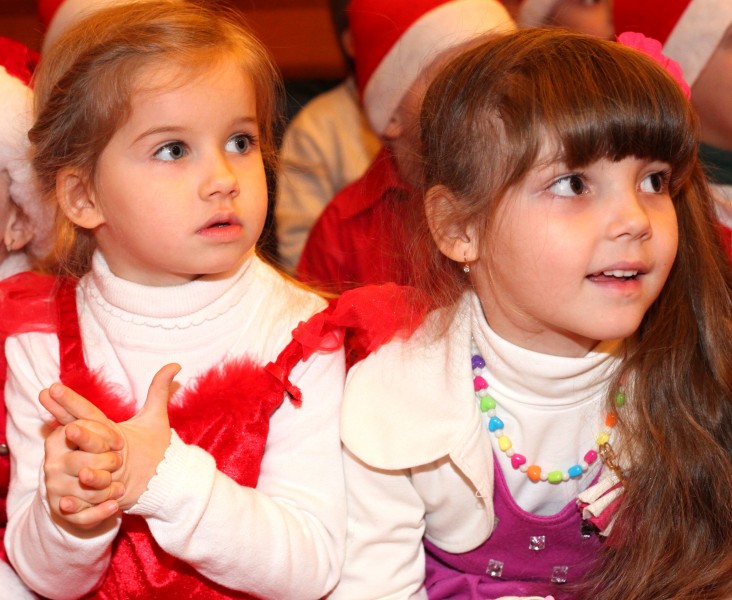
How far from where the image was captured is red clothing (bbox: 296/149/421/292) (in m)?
1.42

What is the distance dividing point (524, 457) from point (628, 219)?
1.14 feet

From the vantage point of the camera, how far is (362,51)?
2182mm

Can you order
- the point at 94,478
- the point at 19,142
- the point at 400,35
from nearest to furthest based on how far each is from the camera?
the point at 94,478 < the point at 19,142 < the point at 400,35

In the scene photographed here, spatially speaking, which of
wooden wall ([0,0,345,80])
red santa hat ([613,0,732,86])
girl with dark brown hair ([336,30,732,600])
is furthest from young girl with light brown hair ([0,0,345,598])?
wooden wall ([0,0,345,80])

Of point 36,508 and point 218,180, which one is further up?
point 218,180

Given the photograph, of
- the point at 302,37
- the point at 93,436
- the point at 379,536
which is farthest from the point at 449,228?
the point at 302,37

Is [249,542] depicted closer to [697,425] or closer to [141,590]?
[141,590]

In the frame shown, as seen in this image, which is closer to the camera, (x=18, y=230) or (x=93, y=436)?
(x=93, y=436)

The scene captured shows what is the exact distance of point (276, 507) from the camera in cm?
122

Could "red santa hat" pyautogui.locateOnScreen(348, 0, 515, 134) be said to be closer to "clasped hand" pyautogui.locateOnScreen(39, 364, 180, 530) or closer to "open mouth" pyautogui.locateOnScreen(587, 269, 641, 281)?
"open mouth" pyautogui.locateOnScreen(587, 269, 641, 281)

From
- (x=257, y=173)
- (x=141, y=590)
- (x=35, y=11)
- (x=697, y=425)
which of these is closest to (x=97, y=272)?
(x=257, y=173)

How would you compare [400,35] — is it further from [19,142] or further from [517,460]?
[517,460]

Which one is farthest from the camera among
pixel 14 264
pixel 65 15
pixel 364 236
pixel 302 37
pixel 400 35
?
pixel 302 37

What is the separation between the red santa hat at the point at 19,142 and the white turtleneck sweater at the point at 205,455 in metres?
0.15
